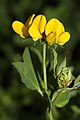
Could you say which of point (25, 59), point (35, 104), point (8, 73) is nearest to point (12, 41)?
point (8, 73)

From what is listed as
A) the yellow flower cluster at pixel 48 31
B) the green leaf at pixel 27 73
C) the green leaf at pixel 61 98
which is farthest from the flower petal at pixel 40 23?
the green leaf at pixel 61 98

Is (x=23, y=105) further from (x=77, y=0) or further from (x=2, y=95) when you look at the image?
(x=77, y=0)

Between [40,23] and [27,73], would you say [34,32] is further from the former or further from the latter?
[27,73]

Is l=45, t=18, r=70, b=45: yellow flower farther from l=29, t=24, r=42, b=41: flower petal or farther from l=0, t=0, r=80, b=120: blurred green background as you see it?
l=0, t=0, r=80, b=120: blurred green background

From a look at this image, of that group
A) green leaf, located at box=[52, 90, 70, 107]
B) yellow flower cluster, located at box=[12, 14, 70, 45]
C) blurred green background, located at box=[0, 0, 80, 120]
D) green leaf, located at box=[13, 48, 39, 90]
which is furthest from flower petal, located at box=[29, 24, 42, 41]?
blurred green background, located at box=[0, 0, 80, 120]

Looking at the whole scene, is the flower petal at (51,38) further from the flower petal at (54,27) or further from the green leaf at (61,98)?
the green leaf at (61,98)
